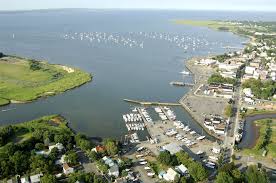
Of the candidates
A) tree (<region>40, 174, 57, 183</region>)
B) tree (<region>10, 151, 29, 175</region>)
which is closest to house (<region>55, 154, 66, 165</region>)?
tree (<region>10, 151, 29, 175</region>)

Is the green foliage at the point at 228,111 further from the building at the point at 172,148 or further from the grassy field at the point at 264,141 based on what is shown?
the building at the point at 172,148

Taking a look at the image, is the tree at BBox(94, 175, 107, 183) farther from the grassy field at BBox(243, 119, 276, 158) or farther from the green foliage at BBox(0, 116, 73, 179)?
the grassy field at BBox(243, 119, 276, 158)

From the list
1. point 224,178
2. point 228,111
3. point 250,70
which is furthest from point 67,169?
point 250,70

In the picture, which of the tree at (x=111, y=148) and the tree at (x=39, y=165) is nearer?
the tree at (x=39, y=165)

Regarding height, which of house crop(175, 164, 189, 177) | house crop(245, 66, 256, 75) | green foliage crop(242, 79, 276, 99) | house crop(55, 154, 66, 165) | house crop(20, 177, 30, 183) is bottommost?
house crop(20, 177, 30, 183)

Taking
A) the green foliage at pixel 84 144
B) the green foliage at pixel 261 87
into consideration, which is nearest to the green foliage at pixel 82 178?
the green foliage at pixel 84 144

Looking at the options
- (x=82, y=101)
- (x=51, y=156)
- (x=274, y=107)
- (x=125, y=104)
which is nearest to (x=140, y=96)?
(x=125, y=104)
